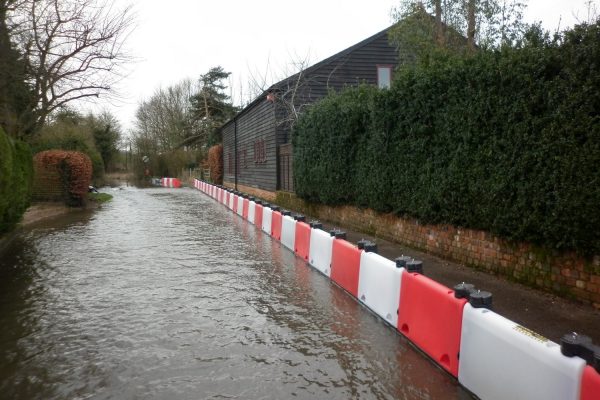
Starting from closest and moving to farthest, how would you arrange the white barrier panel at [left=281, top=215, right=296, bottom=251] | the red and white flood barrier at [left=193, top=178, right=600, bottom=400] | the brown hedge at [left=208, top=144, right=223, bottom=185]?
1. the red and white flood barrier at [left=193, top=178, right=600, bottom=400]
2. the white barrier panel at [left=281, top=215, right=296, bottom=251]
3. the brown hedge at [left=208, top=144, right=223, bottom=185]

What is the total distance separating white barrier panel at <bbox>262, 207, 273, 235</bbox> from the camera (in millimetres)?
11672

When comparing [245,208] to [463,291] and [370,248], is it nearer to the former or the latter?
[370,248]

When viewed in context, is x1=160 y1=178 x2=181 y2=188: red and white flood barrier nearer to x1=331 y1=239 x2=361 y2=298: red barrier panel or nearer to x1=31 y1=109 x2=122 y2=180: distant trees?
x1=31 y1=109 x2=122 y2=180: distant trees

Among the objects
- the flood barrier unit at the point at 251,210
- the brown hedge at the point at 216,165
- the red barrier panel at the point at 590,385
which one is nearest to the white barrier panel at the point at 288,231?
the flood barrier unit at the point at 251,210

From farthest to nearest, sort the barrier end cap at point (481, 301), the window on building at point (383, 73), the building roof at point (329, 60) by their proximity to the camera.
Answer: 1. the window on building at point (383, 73)
2. the building roof at point (329, 60)
3. the barrier end cap at point (481, 301)

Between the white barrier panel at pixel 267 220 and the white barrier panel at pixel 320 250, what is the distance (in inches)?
142

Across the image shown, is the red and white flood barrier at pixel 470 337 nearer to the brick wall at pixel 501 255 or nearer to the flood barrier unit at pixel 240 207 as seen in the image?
the brick wall at pixel 501 255

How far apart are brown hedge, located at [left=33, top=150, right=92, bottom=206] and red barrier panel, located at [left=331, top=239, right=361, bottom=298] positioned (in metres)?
15.3

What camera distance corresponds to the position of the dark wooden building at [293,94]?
794 inches

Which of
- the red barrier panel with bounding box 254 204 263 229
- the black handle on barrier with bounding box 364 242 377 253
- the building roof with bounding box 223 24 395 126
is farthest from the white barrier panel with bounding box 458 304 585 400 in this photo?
the building roof with bounding box 223 24 395 126

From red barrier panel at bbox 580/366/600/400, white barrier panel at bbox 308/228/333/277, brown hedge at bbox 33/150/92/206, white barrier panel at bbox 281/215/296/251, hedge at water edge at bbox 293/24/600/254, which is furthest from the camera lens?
brown hedge at bbox 33/150/92/206

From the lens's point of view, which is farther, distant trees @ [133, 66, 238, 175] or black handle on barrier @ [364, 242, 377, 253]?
distant trees @ [133, 66, 238, 175]

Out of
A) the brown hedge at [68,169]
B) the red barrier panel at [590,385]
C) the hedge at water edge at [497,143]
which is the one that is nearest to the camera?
the red barrier panel at [590,385]

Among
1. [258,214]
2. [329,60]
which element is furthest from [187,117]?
[258,214]
